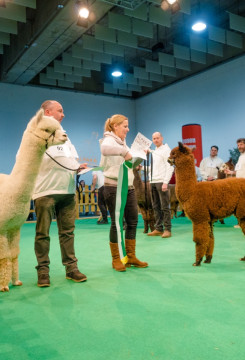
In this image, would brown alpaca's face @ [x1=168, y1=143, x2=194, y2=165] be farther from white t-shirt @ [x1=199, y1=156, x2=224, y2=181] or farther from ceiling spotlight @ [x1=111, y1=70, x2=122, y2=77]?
ceiling spotlight @ [x1=111, y1=70, x2=122, y2=77]

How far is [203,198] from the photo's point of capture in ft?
11.3

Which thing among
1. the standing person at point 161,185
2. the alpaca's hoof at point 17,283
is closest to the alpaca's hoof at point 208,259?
the alpaca's hoof at point 17,283

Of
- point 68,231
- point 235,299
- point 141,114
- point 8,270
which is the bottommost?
point 235,299

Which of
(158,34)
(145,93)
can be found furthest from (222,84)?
(145,93)

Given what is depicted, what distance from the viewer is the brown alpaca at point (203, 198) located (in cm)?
344

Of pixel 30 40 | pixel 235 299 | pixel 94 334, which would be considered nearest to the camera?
pixel 94 334

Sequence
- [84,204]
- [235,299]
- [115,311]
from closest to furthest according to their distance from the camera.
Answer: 1. [115,311]
2. [235,299]
3. [84,204]

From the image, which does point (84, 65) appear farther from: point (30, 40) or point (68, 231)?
point (68, 231)

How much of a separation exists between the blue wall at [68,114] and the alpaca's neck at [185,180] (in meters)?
10.1

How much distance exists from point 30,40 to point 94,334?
8854mm

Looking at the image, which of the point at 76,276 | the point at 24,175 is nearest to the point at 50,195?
the point at 24,175

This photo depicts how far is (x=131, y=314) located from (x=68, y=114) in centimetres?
1284

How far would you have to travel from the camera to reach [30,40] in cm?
892

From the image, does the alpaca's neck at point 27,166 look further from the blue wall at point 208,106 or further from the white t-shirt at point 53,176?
the blue wall at point 208,106
